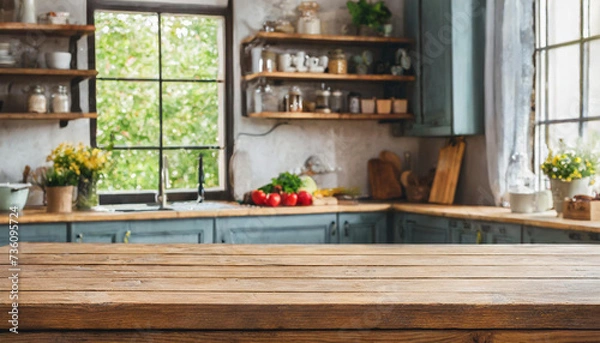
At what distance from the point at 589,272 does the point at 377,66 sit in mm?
3944

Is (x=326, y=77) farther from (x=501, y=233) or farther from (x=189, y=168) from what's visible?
(x=501, y=233)

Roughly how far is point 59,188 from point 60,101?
24.7 inches

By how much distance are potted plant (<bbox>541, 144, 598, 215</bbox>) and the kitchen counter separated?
140 mm

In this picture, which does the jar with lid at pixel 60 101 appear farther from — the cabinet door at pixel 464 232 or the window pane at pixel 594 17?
the window pane at pixel 594 17

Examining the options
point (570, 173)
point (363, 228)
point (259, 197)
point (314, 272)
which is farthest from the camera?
point (363, 228)

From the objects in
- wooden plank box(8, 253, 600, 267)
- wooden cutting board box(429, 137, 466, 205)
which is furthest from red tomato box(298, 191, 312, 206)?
wooden plank box(8, 253, 600, 267)

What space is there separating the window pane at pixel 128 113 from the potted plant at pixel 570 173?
2.69 metres

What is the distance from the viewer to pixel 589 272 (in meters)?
1.90

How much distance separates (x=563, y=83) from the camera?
4.72 meters

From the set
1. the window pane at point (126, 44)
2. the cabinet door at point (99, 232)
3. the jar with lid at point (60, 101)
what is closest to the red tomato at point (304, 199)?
the cabinet door at point (99, 232)

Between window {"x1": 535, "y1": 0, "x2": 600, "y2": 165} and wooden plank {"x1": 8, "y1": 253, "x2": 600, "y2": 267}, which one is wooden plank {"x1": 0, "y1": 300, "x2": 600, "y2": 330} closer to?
wooden plank {"x1": 8, "y1": 253, "x2": 600, "y2": 267}

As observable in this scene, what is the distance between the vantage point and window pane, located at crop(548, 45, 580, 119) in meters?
4.60

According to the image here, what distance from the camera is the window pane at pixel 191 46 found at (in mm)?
5508

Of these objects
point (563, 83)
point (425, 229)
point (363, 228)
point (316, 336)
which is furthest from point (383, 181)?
point (316, 336)
